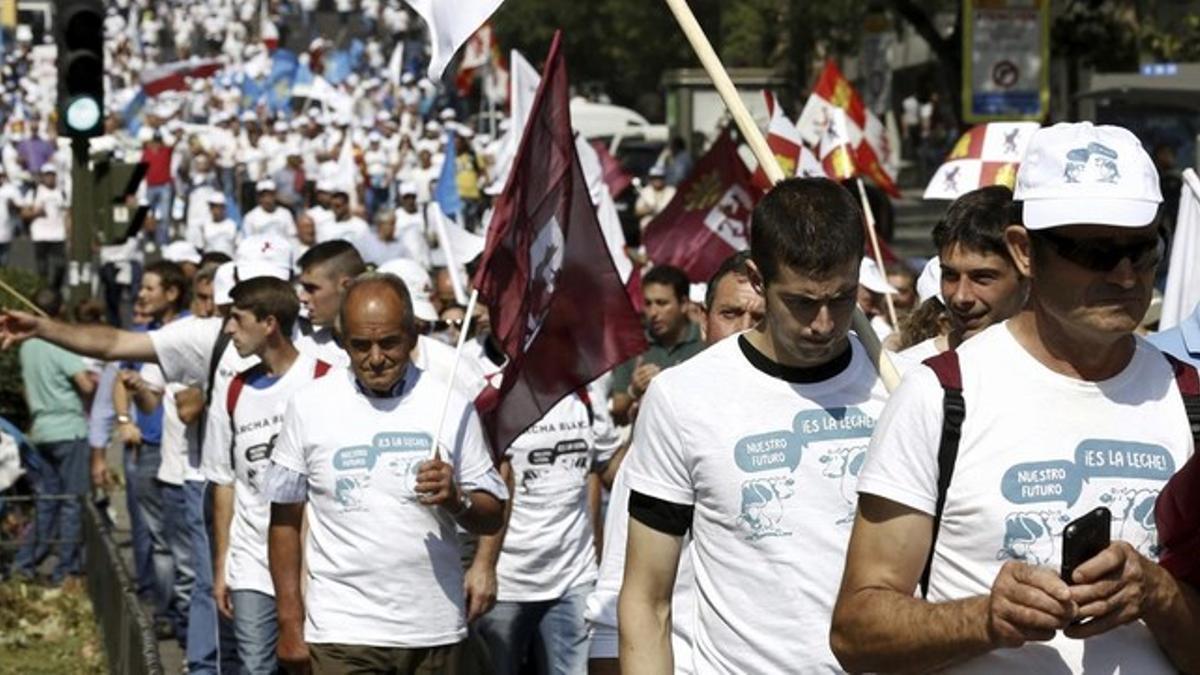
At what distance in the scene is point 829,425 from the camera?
566 cm

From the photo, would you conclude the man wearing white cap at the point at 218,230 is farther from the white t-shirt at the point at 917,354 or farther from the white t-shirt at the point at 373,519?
the white t-shirt at the point at 917,354

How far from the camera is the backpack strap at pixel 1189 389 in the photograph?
14.2 ft

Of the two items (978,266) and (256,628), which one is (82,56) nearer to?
(256,628)

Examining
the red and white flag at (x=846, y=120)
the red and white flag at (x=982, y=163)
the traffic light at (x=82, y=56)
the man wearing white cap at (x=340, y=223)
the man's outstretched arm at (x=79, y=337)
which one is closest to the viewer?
the man's outstretched arm at (x=79, y=337)

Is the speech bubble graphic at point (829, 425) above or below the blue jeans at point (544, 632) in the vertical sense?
above

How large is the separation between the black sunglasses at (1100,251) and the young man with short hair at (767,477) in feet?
4.41

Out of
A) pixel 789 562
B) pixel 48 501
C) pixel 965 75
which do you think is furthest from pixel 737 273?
pixel 965 75

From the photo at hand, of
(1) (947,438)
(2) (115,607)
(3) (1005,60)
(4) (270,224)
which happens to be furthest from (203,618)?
(4) (270,224)

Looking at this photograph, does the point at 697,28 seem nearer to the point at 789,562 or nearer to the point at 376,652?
the point at 789,562

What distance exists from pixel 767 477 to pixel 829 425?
17cm

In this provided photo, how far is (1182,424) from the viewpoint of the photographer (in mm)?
4336

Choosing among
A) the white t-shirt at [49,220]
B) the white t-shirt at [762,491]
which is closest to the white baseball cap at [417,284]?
the white t-shirt at [762,491]

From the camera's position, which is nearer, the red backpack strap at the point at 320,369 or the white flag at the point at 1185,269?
the white flag at the point at 1185,269

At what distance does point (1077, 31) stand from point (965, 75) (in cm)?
880
